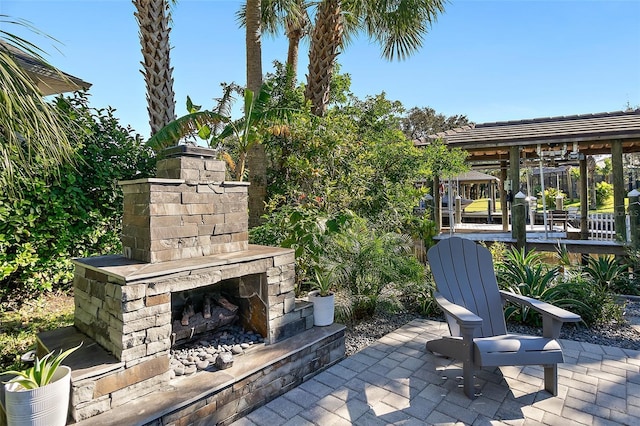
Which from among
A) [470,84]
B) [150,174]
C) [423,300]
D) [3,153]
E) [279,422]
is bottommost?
[279,422]

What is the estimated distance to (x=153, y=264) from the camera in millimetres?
2799

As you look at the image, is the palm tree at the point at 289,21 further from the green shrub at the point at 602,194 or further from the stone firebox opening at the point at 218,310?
the green shrub at the point at 602,194

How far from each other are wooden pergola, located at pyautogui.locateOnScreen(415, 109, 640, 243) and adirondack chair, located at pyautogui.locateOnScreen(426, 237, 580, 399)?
18.7 feet

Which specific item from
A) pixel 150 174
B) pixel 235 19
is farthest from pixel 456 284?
pixel 235 19

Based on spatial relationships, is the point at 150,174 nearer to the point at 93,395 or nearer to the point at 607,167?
the point at 93,395

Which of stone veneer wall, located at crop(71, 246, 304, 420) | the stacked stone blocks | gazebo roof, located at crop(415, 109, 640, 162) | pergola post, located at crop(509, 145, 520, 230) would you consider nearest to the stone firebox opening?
the stacked stone blocks

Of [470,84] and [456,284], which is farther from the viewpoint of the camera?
[470,84]

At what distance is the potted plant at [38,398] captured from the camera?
6.63 feet

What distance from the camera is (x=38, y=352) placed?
2.86 meters

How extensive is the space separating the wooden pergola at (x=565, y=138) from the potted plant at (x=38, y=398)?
29.0 ft

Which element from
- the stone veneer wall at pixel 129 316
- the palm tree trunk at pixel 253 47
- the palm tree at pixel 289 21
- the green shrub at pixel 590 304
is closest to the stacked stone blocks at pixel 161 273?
the stone veneer wall at pixel 129 316

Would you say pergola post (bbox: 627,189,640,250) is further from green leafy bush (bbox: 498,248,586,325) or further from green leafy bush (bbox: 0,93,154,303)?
green leafy bush (bbox: 0,93,154,303)

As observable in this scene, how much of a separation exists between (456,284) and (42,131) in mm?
3802

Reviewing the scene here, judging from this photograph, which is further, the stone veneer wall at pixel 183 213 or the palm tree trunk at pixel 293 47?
the palm tree trunk at pixel 293 47
